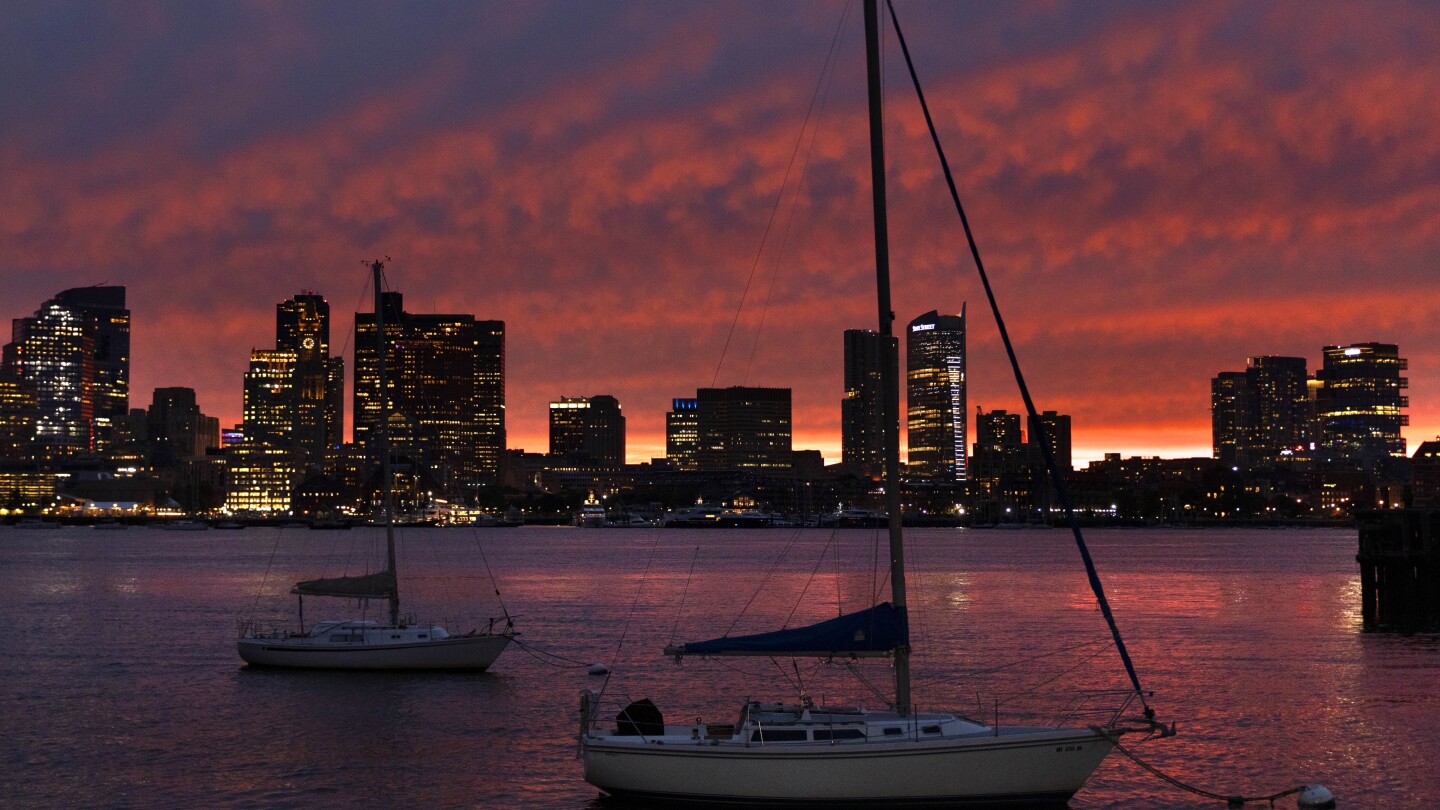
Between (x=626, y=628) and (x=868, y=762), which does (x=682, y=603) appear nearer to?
(x=626, y=628)

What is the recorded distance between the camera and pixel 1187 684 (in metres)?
50.0

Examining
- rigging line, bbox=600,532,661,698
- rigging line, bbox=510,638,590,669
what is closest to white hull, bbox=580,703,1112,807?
rigging line, bbox=600,532,661,698

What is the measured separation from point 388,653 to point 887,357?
27.9 m

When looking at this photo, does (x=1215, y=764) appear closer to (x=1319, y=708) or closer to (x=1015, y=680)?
(x=1319, y=708)

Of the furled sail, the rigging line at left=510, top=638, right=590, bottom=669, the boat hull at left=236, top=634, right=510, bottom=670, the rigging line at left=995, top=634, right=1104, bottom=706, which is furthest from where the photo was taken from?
the rigging line at left=510, top=638, right=590, bottom=669

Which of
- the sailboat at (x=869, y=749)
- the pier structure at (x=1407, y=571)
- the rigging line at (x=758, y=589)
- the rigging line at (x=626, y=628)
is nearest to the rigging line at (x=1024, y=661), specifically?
the rigging line at (x=626, y=628)

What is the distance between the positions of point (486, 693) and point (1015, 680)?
1791 cm

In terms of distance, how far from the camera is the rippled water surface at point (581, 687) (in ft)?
112

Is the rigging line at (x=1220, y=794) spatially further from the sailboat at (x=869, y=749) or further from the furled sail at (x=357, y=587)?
the furled sail at (x=357, y=587)

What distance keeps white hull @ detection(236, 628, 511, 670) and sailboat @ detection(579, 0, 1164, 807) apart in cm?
2254

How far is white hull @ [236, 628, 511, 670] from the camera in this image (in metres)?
50.3

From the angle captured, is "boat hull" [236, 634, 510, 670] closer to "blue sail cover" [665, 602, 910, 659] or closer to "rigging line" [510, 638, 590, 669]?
"rigging line" [510, 638, 590, 669]

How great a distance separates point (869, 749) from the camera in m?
26.6

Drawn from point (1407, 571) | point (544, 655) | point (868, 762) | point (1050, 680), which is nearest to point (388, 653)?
point (544, 655)
